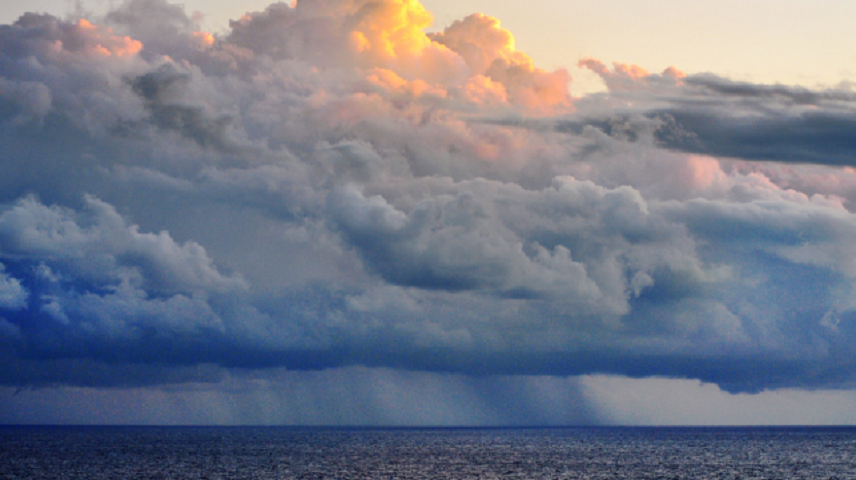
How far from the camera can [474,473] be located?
481 feet

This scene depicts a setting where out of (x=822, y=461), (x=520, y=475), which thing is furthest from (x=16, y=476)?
(x=822, y=461)

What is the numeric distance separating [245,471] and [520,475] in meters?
50.6

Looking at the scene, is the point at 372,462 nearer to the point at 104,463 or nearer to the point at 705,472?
the point at 104,463

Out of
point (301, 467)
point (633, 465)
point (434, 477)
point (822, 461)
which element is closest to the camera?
point (434, 477)

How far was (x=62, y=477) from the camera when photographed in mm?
140375

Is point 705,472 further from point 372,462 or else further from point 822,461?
point 372,462

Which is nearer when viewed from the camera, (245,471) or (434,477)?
(434,477)

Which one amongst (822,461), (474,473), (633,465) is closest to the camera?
(474,473)

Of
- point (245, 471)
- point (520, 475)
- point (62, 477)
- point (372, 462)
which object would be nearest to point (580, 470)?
point (520, 475)

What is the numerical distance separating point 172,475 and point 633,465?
94.5m

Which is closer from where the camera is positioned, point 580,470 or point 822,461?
point 580,470

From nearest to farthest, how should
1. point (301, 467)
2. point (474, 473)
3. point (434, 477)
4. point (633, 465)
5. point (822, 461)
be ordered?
1. point (434, 477)
2. point (474, 473)
3. point (301, 467)
4. point (633, 465)
5. point (822, 461)

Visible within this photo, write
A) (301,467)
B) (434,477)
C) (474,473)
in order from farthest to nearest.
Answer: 1. (301,467)
2. (474,473)
3. (434,477)

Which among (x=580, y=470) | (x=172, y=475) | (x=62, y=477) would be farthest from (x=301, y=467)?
(x=580, y=470)
